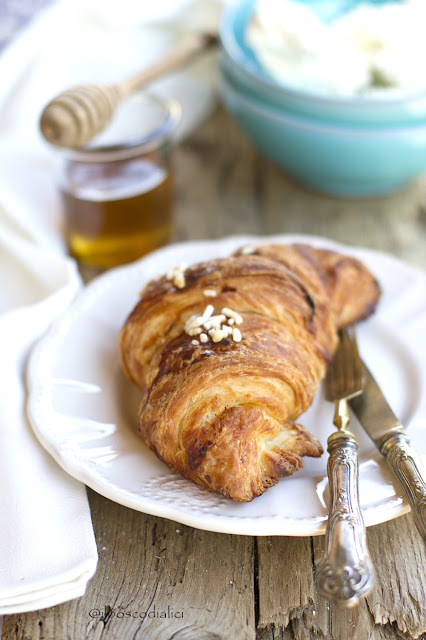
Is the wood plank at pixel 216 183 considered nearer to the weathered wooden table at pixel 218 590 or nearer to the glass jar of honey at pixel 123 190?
the glass jar of honey at pixel 123 190

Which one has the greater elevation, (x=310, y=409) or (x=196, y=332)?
(x=196, y=332)

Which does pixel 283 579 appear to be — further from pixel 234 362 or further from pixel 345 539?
pixel 234 362

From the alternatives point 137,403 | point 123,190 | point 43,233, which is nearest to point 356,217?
point 123,190

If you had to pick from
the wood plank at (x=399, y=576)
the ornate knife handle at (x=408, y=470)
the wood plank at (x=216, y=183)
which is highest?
the ornate knife handle at (x=408, y=470)

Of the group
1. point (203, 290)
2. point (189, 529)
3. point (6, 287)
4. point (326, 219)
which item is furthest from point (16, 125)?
point (189, 529)

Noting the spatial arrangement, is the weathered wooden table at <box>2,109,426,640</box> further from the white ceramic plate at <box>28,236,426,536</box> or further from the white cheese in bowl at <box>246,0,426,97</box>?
the white cheese in bowl at <box>246,0,426,97</box>

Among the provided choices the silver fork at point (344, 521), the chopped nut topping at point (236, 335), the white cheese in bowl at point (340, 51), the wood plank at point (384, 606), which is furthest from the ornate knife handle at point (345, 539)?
the white cheese in bowl at point (340, 51)

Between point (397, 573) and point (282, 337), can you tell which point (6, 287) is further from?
point (397, 573)

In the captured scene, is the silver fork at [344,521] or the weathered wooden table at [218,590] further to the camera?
the weathered wooden table at [218,590]
